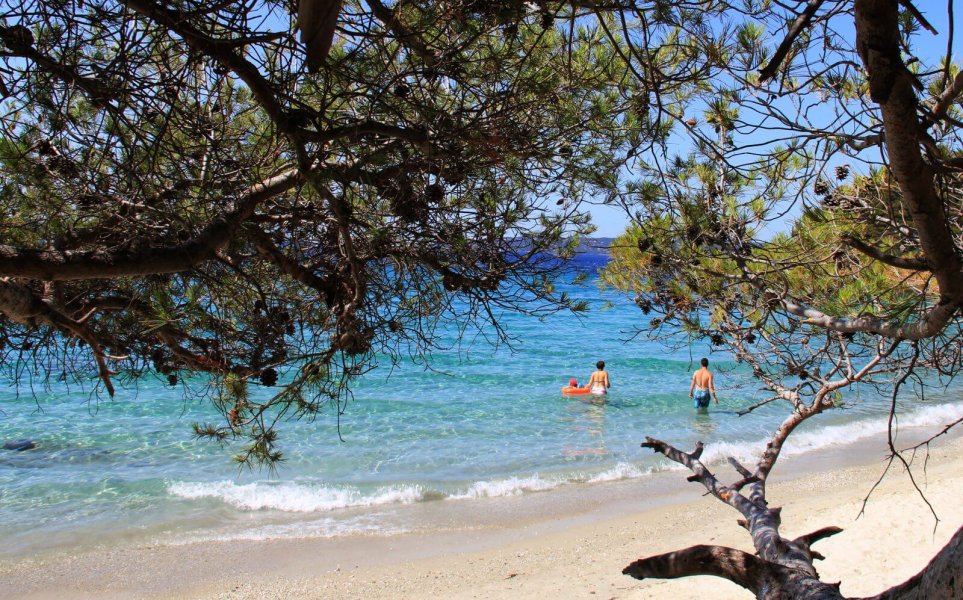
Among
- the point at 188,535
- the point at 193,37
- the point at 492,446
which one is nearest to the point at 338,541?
the point at 188,535

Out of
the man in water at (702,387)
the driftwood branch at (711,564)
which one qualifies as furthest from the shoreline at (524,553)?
the man in water at (702,387)

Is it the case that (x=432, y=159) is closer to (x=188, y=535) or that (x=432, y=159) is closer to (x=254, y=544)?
(x=254, y=544)

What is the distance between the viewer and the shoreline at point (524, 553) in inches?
237

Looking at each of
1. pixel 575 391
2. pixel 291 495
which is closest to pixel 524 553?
pixel 291 495

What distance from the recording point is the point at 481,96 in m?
3.12

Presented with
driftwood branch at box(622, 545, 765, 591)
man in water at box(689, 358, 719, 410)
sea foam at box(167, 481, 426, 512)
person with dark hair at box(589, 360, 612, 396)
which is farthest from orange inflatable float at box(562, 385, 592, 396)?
driftwood branch at box(622, 545, 765, 591)

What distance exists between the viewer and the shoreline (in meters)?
6.01

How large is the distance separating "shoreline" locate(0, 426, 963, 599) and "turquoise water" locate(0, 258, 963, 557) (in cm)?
45

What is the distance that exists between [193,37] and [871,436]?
12.0 m

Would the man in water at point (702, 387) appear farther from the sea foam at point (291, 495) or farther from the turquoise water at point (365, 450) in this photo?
the sea foam at point (291, 495)

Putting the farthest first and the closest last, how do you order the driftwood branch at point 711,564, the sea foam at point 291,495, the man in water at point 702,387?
1. the man in water at point 702,387
2. the sea foam at point 291,495
3. the driftwood branch at point 711,564

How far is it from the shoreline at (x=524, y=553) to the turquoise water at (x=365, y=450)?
1.48 ft

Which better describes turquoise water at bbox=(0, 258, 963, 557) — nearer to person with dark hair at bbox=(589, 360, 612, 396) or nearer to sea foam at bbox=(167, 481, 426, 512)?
sea foam at bbox=(167, 481, 426, 512)

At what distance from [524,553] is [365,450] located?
176 inches
